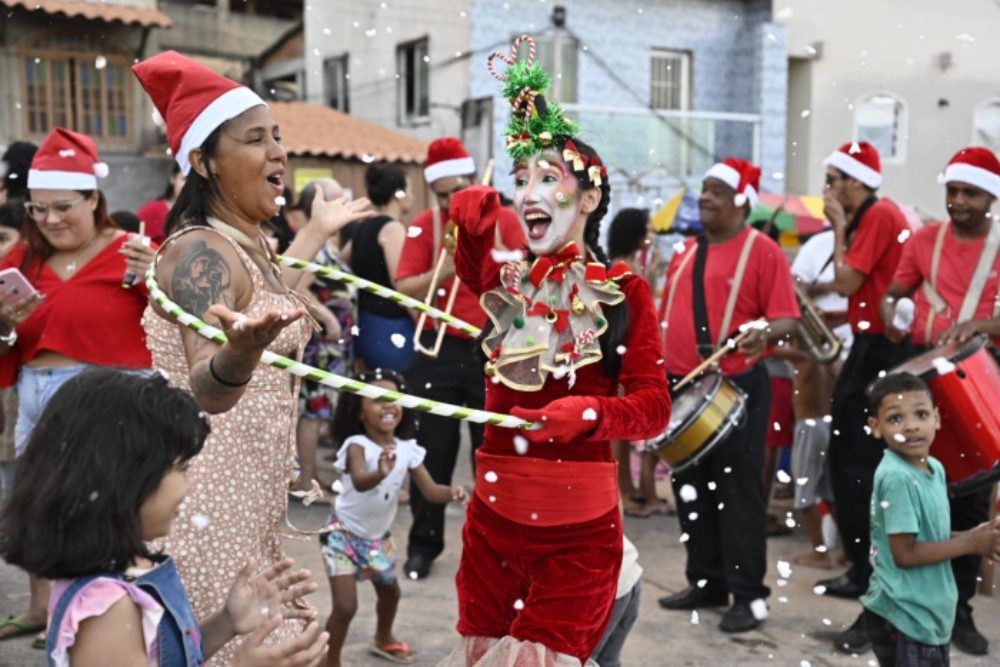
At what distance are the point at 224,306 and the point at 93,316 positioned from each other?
7.69 ft

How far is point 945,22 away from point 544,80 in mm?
17112

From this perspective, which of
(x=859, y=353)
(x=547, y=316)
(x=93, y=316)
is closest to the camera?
(x=547, y=316)

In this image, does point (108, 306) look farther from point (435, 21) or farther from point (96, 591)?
point (435, 21)

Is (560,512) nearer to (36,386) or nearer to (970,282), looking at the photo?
(36,386)

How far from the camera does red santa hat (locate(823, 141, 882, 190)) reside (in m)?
5.97

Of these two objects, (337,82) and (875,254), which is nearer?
(875,254)

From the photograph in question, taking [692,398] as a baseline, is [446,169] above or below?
above

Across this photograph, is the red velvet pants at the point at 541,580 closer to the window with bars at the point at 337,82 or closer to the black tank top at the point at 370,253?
the black tank top at the point at 370,253

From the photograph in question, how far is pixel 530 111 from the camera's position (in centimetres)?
339

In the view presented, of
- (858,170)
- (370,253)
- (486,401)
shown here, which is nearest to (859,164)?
(858,170)

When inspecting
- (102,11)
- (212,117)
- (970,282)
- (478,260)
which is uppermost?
(102,11)

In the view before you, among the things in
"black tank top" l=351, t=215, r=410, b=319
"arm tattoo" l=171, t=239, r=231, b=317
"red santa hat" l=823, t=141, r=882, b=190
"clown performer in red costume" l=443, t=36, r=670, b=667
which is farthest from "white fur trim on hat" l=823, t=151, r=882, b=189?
"arm tattoo" l=171, t=239, r=231, b=317

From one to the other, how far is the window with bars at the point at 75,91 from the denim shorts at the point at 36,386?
13.2 meters

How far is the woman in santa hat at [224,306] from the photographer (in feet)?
9.00
